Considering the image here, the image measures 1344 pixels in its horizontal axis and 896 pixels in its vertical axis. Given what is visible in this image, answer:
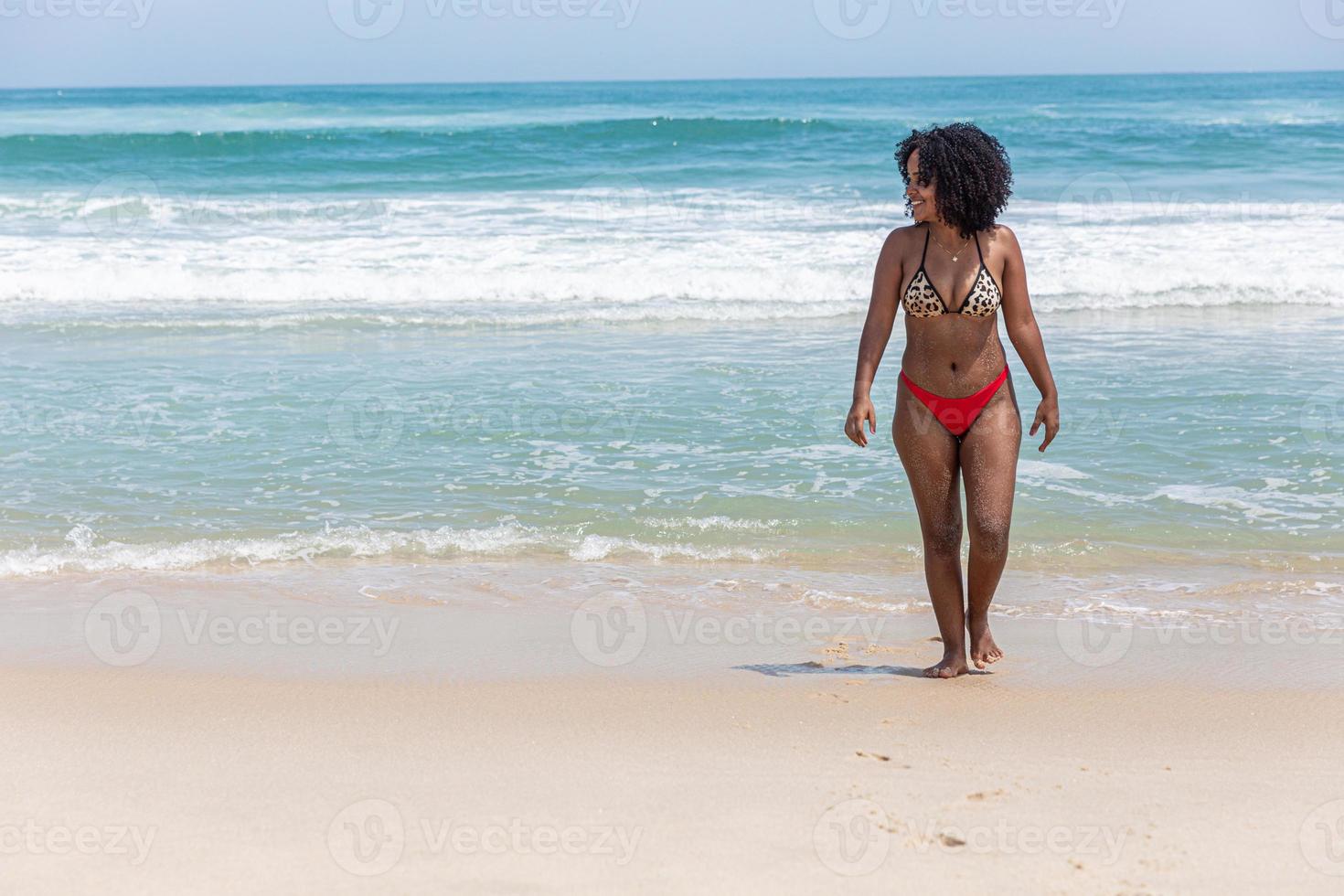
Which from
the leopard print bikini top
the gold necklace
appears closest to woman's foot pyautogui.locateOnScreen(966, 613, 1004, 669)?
the leopard print bikini top

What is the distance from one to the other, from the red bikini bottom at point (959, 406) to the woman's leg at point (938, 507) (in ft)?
0.07

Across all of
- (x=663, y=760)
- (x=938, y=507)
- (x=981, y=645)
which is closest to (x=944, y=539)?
(x=938, y=507)

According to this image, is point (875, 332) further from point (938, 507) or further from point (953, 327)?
point (938, 507)

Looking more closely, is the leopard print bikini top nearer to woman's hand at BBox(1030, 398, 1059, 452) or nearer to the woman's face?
the woman's face

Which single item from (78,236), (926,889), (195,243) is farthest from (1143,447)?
(78,236)

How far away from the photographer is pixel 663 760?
3410 mm

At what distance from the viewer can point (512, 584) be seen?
5047mm

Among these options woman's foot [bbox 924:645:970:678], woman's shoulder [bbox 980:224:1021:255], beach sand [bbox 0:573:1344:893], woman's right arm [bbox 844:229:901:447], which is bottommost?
beach sand [bbox 0:573:1344:893]

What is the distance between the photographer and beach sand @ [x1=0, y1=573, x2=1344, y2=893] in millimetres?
2820

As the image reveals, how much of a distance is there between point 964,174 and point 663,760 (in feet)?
6.10

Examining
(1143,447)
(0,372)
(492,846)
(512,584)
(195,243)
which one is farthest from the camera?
(195,243)

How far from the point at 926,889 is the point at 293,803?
1.53 m

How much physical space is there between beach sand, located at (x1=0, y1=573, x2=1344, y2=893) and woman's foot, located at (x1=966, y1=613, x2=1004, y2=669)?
62mm

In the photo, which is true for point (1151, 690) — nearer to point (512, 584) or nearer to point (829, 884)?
point (829, 884)
